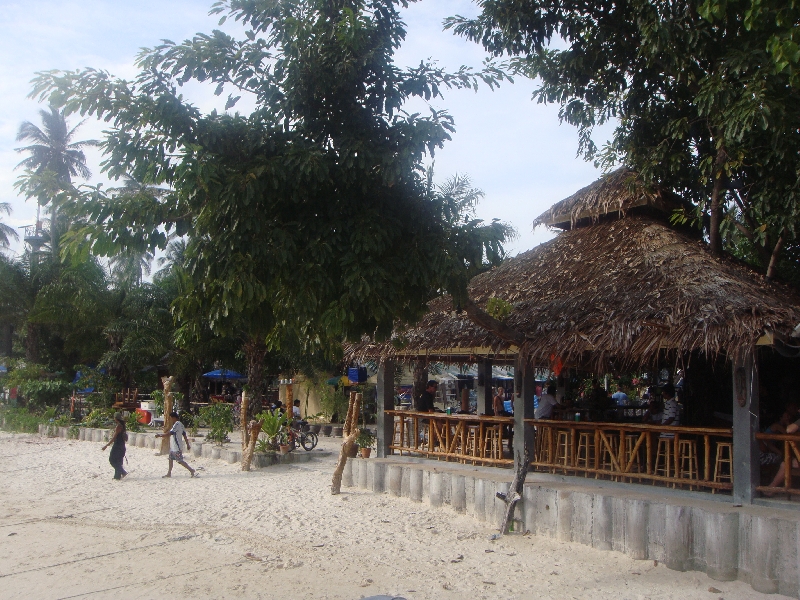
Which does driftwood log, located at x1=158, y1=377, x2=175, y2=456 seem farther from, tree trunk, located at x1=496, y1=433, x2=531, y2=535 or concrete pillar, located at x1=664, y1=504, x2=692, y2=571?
concrete pillar, located at x1=664, y1=504, x2=692, y2=571

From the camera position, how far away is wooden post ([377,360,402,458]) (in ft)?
43.2

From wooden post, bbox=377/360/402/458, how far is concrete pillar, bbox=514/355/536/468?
119 inches

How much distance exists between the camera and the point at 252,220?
23.1 ft

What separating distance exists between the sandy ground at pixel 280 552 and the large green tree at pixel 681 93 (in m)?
5.99

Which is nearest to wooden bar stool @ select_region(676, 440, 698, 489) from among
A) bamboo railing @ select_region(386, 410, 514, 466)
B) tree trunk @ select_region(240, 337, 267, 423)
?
bamboo railing @ select_region(386, 410, 514, 466)

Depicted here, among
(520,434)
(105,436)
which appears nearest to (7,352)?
(105,436)

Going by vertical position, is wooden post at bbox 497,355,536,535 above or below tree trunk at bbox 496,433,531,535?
above

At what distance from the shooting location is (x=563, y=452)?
1091cm

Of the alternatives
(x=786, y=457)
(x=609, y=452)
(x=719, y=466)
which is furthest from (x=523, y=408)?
(x=786, y=457)

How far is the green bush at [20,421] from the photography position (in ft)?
78.4

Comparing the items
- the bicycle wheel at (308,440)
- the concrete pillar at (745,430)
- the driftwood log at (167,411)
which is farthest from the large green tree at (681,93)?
the driftwood log at (167,411)

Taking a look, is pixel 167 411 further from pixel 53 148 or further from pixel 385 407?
pixel 53 148

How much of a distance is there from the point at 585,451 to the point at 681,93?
6636 mm

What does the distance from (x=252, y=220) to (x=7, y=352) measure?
3588 cm
